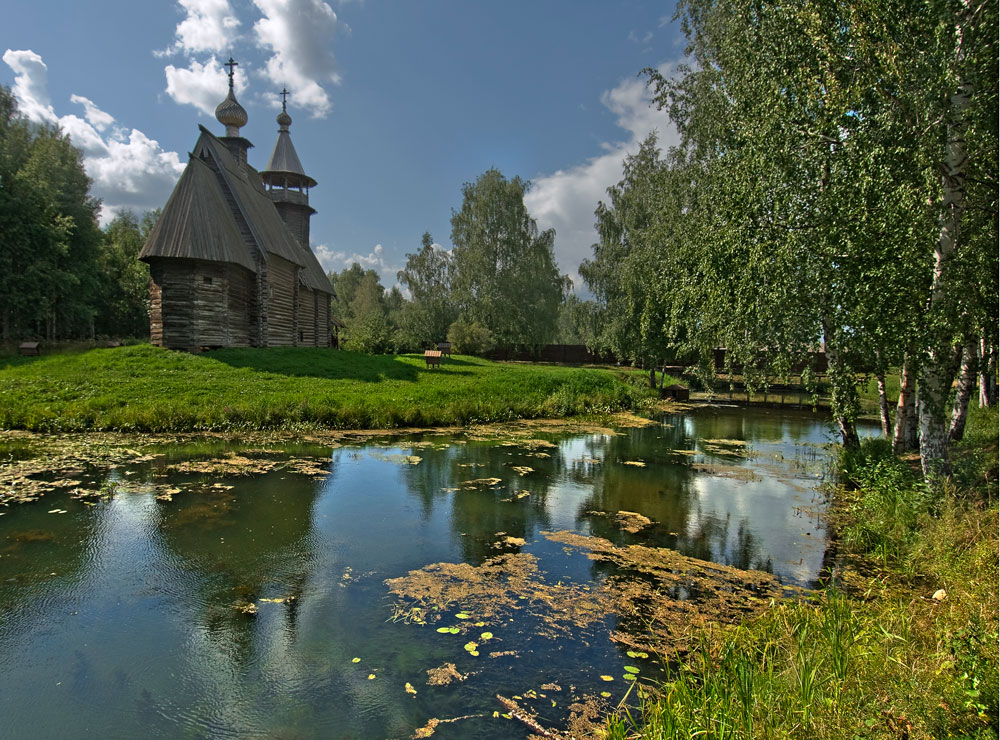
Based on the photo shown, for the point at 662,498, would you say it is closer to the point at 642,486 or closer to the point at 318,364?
the point at 642,486

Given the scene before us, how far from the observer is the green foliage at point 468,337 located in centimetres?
3516

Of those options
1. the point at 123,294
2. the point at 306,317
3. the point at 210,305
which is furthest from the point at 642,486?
the point at 123,294

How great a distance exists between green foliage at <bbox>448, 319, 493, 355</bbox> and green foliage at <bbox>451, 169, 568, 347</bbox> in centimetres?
287

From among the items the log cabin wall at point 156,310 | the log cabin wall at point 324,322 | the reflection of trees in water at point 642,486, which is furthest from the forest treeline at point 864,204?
the log cabin wall at point 324,322

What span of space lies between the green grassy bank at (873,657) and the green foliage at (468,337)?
29864 mm

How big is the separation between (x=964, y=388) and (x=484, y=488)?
24.9 feet

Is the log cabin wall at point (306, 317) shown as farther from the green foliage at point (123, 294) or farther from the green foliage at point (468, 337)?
the green foliage at point (123, 294)

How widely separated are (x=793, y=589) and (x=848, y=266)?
3676mm

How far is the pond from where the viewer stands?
3.57 metres

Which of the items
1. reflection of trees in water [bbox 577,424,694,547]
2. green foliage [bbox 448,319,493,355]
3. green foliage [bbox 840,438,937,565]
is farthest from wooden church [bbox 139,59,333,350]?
green foliage [bbox 840,438,937,565]

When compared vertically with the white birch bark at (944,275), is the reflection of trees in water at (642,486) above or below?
below

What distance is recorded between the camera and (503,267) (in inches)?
1598

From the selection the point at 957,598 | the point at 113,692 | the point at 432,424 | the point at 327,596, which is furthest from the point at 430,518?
the point at 432,424

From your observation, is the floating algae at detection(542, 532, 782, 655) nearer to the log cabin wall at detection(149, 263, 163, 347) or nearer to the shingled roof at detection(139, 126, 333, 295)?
the log cabin wall at detection(149, 263, 163, 347)
